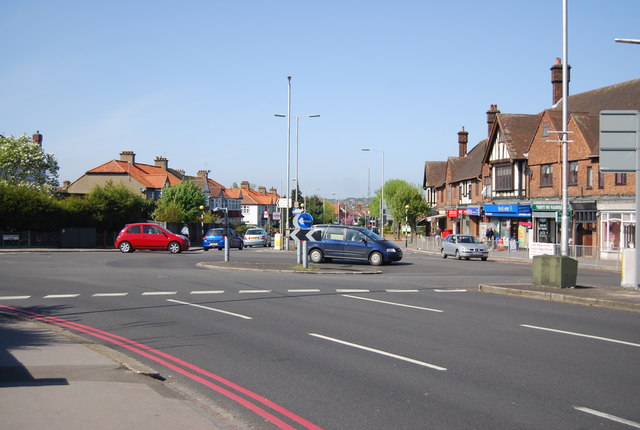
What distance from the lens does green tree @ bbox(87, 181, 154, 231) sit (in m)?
47.6

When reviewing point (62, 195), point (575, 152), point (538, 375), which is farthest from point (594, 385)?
point (62, 195)

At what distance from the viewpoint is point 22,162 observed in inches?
2283

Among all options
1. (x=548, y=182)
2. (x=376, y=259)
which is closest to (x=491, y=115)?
(x=548, y=182)

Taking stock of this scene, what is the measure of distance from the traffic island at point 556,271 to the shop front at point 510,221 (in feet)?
90.5

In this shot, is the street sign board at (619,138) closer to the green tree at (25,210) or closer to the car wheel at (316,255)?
the car wheel at (316,255)

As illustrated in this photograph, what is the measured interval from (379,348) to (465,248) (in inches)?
1133

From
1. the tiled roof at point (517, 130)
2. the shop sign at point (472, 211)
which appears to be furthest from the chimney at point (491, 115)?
the shop sign at point (472, 211)

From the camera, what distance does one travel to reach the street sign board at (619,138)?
16.4 metres

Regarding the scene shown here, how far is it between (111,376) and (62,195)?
2701 inches

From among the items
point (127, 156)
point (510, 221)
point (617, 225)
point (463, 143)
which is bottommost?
point (617, 225)

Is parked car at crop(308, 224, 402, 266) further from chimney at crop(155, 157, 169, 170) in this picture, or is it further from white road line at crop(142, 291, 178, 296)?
chimney at crop(155, 157, 169, 170)

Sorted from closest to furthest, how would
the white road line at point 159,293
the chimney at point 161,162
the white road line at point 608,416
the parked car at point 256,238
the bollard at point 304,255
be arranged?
the white road line at point 608,416
the white road line at point 159,293
the bollard at point 304,255
the parked car at point 256,238
the chimney at point 161,162

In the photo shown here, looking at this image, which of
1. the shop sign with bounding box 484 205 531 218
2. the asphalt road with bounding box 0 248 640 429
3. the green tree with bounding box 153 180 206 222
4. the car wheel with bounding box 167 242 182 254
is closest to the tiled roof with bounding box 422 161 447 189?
the shop sign with bounding box 484 205 531 218

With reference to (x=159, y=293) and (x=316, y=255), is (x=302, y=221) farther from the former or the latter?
(x=159, y=293)
